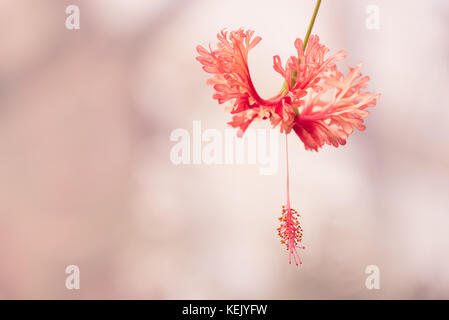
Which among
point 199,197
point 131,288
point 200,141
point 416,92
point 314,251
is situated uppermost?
point 416,92

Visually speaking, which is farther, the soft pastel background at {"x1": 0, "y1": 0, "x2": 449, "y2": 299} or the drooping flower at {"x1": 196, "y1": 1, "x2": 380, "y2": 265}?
the soft pastel background at {"x1": 0, "y1": 0, "x2": 449, "y2": 299}

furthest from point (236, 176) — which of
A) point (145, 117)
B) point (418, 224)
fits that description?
Answer: point (418, 224)

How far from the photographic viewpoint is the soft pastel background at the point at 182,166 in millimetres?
1364

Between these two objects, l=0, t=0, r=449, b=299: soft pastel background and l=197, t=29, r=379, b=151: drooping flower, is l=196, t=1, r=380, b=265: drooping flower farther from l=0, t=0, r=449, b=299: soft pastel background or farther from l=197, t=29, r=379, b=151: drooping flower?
l=0, t=0, r=449, b=299: soft pastel background

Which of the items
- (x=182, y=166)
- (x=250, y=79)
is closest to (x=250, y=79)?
(x=250, y=79)

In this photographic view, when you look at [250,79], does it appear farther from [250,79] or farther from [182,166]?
[182,166]

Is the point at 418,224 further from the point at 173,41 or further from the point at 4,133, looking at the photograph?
the point at 4,133

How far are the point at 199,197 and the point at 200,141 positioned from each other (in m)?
0.19

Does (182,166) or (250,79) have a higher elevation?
(250,79)

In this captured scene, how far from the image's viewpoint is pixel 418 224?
1.40 meters

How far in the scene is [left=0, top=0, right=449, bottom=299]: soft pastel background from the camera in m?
1.36

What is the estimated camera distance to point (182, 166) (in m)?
1.37

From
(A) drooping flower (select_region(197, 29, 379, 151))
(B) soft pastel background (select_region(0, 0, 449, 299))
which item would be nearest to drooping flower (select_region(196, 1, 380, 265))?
(A) drooping flower (select_region(197, 29, 379, 151))

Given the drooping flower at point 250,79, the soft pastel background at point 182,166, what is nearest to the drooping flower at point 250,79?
the drooping flower at point 250,79
